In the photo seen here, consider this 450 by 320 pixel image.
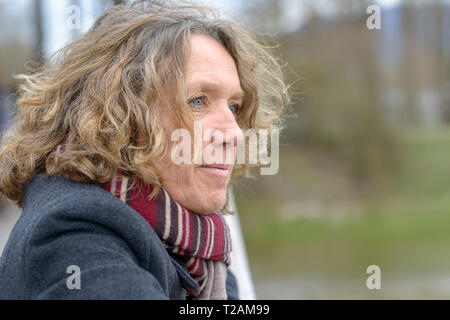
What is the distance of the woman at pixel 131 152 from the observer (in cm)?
146

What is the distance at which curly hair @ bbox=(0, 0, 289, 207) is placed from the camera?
172 centimetres

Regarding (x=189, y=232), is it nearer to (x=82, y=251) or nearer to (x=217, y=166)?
(x=217, y=166)

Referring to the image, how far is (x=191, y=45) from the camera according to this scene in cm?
187

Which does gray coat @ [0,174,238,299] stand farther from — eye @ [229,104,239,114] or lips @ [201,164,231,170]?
eye @ [229,104,239,114]

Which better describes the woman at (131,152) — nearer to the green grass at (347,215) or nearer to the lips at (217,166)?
the lips at (217,166)

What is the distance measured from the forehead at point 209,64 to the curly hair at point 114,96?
3cm

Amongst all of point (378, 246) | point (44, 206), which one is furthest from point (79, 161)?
point (378, 246)

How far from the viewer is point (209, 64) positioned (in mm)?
1893

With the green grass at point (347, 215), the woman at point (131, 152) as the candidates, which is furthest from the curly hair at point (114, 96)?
the green grass at point (347, 215)

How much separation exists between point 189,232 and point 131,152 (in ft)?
0.97

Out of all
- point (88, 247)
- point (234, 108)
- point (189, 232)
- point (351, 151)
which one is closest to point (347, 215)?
point (351, 151)

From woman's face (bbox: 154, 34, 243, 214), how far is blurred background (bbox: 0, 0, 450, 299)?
9807mm

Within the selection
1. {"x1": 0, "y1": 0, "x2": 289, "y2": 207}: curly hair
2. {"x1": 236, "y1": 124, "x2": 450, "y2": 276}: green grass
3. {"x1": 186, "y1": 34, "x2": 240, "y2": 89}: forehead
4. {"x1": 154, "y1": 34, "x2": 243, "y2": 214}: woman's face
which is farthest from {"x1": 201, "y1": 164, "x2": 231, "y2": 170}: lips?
{"x1": 236, "y1": 124, "x2": 450, "y2": 276}: green grass
